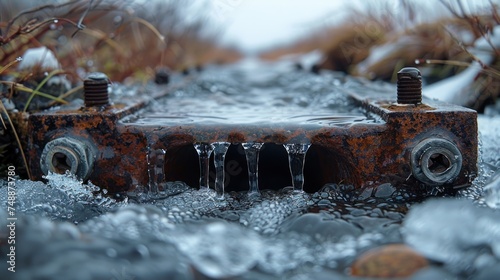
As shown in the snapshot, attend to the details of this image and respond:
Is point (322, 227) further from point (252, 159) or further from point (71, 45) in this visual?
point (71, 45)

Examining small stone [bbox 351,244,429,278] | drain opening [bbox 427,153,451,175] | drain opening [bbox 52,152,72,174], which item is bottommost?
small stone [bbox 351,244,429,278]

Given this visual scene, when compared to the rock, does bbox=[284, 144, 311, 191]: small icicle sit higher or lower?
higher

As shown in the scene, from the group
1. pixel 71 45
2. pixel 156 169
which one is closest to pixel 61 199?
pixel 156 169

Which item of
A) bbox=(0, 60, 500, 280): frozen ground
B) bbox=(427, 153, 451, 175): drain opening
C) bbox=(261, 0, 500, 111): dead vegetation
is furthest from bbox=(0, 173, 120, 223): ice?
bbox=(261, 0, 500, 111): dead vegetation

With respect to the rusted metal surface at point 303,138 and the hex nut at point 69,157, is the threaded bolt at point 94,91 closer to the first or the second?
the rusted metal surface at point 303,138

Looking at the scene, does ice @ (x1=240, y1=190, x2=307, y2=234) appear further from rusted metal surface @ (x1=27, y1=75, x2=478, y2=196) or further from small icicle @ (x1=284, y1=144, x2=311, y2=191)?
rusted metal surface @ (x1=27, y1=75, x2=478, y2=196)

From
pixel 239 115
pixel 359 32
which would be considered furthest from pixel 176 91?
pixel 359 32
